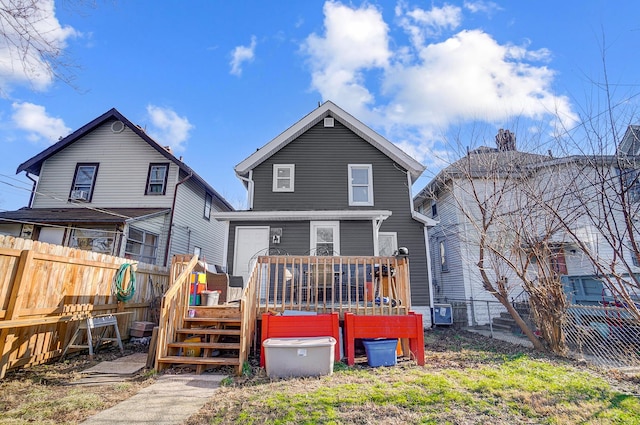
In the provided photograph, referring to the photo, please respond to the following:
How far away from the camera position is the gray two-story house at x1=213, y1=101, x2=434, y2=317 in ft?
32.5

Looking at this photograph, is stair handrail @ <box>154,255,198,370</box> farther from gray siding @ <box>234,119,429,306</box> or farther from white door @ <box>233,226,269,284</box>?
gray siding @ <box>234,119,429,306</box>

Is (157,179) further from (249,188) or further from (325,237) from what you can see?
(325,237)

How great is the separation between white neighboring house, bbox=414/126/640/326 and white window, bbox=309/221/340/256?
318cm

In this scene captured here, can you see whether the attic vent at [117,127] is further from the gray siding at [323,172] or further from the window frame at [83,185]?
the gray siding at [323,172]

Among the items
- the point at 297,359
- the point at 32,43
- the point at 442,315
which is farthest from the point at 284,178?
the point at 32,43

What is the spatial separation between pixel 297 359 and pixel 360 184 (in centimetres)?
791

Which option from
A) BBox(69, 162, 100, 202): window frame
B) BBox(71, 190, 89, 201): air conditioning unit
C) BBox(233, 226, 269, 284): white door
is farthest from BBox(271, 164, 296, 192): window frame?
BBox(71, 190, 89, 201): air conditioning unit

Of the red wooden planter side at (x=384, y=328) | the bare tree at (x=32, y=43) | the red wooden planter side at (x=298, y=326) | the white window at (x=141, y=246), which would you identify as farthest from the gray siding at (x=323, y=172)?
the bare tree at (x=32, y=43)

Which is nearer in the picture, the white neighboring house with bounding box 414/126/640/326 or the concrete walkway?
the concrete walkway

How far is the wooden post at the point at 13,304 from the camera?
14.0ft

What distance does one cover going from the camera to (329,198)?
11195 millimetres

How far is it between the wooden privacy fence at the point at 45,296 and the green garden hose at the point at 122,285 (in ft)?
0.33

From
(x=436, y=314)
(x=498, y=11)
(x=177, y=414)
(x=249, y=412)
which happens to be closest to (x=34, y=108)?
(x=177, y=414)

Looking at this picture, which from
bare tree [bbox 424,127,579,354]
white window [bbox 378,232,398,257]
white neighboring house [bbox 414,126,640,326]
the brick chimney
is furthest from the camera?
white window [bbox 378,232,398,257]
